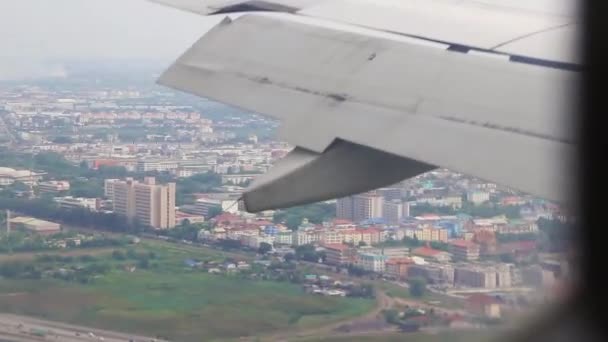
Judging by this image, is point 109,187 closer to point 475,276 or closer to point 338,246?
point 338,246

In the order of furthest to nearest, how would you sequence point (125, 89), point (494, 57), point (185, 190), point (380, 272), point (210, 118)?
point (125, 89) < point (210, 118) < point (185, 190) < point (380, 272) < point (494, 57)

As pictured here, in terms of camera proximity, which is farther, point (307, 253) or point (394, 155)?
point (307, 253)

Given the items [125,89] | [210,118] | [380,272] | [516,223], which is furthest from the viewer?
[125,89]

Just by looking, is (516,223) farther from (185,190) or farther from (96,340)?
(185,190)

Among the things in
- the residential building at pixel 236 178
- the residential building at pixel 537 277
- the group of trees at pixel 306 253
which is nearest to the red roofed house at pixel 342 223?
the group of trees at pixel 306 253

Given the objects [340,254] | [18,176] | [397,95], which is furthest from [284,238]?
[18,176]

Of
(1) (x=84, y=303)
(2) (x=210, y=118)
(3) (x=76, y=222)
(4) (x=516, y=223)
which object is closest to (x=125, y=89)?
(2) (x=210, y=118)

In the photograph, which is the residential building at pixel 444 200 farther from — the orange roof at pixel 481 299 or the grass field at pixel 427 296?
the orange roof at pixel 481 299
